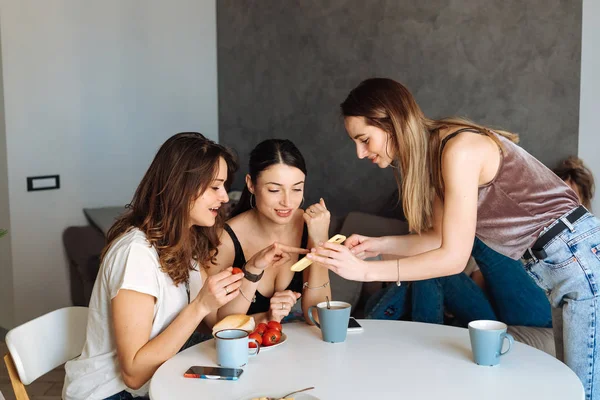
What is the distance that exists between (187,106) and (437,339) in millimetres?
3127

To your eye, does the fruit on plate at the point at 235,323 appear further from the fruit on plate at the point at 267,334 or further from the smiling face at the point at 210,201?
the smiling face at the point at 210,201

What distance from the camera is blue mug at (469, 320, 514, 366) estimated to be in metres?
1.48

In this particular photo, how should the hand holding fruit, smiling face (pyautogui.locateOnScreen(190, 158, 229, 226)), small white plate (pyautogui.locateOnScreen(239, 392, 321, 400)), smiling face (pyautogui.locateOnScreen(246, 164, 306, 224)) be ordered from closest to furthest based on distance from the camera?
small white plate (pyautogui.locateOnScreen(239, 392, 321, 400))
smiling face (pyautogui.locateOnScreen(190, 158, 229, 226))
the hand holding fruit
smiling face (pyautogui.locateOnScreen(246, 164, 306, 224))

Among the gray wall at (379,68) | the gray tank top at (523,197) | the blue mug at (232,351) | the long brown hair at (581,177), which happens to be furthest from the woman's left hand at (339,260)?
the gray wall at (379,68)

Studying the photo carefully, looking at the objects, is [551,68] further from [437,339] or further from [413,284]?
[437,339]

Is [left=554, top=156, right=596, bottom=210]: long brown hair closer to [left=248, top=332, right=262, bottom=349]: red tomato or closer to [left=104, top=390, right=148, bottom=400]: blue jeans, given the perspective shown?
[left=248, top=332, right=262, bottom=349]: red tomato

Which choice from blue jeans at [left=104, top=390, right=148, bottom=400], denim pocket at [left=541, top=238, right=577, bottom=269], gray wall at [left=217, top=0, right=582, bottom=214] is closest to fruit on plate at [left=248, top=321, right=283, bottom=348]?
blue jeans at [left=104, top=390, right=148, bottom=400]

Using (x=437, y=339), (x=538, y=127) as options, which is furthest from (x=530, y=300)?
(x=437, y=339)

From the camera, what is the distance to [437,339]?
5.61ft

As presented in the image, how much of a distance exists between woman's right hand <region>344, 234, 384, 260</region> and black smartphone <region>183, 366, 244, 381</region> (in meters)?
0.56

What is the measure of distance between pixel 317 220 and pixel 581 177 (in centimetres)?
141

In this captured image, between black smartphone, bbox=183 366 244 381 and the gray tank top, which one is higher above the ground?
the gray tank top

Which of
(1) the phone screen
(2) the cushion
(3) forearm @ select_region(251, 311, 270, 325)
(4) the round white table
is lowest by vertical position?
(2) the cushion

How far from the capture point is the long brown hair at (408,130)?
5.71 feet
